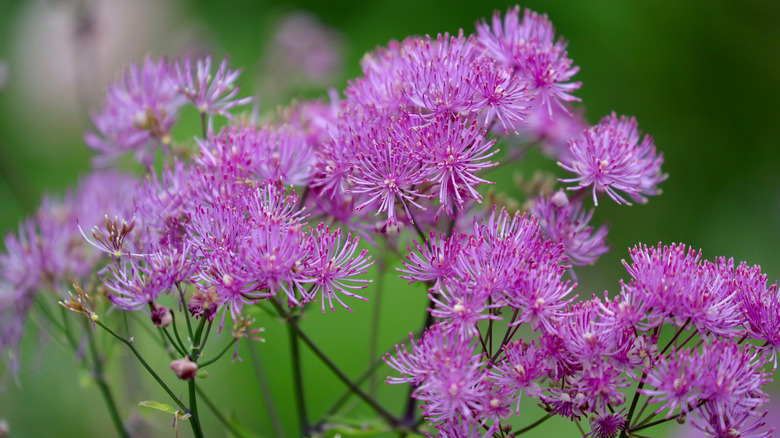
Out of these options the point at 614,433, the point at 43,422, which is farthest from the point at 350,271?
the point at 43,422

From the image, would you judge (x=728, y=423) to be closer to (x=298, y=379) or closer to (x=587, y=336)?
(x=587, y=336)

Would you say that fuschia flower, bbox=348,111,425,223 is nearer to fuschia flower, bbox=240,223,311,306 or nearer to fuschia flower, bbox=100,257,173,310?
fuschia flower, bbox=240,223,311,306

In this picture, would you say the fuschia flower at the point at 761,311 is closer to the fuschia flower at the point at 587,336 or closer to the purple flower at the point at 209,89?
the fuschia flower at the point at 587,336

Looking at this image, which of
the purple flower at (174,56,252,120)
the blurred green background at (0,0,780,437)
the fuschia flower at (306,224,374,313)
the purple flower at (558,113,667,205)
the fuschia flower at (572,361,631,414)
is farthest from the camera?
the blurred green background at (0,0,780,437)

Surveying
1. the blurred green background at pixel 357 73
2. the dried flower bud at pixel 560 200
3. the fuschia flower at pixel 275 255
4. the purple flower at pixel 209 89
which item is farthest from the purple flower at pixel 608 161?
the blurred green background at pixel 357 73

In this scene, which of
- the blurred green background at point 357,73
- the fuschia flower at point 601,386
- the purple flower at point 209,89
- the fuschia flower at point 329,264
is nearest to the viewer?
the fuschia flower at point 601,386

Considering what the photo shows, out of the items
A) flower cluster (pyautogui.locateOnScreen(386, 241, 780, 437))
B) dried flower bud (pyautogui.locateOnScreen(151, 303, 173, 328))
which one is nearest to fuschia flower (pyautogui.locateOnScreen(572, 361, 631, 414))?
flower cluster (pyautogui.locateOnScreen(386, 241, 780, 437))
